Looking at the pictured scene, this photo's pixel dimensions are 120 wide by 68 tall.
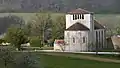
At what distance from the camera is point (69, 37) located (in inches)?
1742

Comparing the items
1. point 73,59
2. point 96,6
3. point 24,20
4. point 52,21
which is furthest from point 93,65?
point 96,6

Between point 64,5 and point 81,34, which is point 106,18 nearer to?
point 64,5

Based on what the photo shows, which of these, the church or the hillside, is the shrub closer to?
the church

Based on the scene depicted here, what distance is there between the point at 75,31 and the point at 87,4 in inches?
910

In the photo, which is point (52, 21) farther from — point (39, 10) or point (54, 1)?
point (54, 1)

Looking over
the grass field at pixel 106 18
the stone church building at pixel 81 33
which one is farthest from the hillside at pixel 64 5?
the stone church building at pixel 81 33

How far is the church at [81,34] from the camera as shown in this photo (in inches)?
1709

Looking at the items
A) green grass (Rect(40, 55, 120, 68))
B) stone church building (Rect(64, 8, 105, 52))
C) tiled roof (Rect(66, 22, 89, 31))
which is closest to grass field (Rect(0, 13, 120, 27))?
stone church building (Rect(64, 8, 105, 52))

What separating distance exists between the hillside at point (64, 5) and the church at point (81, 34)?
52.3 ft

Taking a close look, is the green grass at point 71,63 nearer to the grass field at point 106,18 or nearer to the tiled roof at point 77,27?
the tiled roof at point 77,27

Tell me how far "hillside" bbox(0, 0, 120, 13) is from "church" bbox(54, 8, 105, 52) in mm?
15951

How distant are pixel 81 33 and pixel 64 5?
23.9 metres

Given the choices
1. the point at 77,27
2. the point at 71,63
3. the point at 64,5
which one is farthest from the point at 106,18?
the point at 71,63

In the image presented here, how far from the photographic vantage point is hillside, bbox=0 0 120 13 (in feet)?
207
